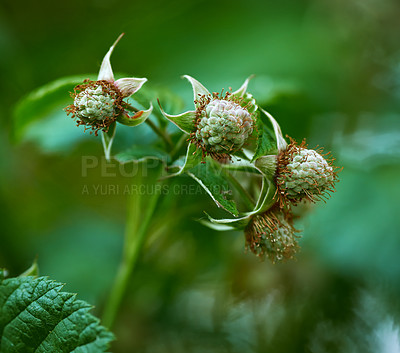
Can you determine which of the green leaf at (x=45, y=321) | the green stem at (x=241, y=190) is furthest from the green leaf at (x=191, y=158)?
the green leaf at (x=45, y=321)

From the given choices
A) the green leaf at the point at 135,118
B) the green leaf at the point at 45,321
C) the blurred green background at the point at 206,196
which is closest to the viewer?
the green leaf at the point at 45,321

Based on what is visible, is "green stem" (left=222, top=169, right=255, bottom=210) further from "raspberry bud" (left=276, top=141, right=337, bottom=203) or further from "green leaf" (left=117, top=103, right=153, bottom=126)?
"green leaf" (left=117, top=103, right=153, bottom=126)

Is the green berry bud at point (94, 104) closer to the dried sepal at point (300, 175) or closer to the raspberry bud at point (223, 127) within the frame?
the raspberry bud at point (223, 127)

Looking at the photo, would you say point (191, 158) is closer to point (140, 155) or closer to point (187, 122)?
point (187, 122)

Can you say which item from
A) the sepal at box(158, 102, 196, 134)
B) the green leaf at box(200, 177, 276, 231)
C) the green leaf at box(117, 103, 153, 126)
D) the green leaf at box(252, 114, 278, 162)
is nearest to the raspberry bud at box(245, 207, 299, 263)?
the green leaf at box(200, 177, 276, 231)

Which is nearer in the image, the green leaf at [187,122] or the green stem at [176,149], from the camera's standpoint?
the green leaf at [187,122]

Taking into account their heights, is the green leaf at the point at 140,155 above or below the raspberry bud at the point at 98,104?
below

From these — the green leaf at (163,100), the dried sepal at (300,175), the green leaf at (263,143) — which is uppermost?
the green leaf at (163,100)

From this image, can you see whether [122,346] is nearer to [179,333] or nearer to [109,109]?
[179,333]

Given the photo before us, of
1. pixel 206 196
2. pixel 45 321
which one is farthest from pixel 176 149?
pixel 45 321
